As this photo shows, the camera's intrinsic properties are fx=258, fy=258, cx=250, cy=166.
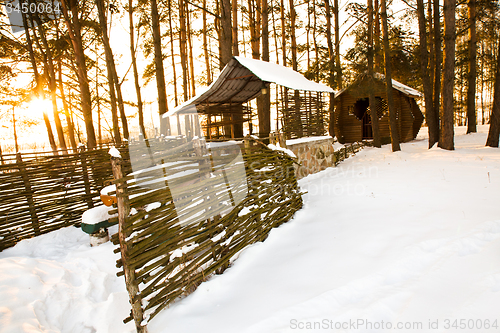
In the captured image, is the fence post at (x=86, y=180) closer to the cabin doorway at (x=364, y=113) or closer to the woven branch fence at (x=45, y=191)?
the woven branch fence at (x=45, y=191)

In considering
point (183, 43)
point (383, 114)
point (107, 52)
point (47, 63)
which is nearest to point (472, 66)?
point (383, 114)

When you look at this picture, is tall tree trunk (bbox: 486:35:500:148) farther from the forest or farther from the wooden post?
the wooden post

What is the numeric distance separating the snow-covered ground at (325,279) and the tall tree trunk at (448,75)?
527 centimetres

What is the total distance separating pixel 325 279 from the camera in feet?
8.54

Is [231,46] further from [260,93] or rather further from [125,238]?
[125,238]

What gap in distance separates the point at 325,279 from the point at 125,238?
1.93 metres

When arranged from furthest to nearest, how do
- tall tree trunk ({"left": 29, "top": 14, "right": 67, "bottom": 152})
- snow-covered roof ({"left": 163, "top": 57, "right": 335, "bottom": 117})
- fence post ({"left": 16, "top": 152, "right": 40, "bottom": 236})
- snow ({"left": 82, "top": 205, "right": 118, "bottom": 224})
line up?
tall tree trunk ({"left": 29, "top": 14, "right": 67, "bottom": 152}) → snow-covered roof ({"left": 163, "top": 57, "right": 335, "bottom": 117}) → fence post ({"left": 16, "top": 152, "right": 40, "bottom": 236}) → snow ({"left": 82, "top": 205, "right": 118, "bottom": 224})

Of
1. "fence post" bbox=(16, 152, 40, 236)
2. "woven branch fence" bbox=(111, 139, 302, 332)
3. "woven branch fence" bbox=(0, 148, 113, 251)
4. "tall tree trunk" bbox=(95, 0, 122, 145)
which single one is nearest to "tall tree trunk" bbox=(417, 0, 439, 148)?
"woven branch fence" bbox=(111, 139, 302, 332)

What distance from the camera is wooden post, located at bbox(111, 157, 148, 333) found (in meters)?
2.01

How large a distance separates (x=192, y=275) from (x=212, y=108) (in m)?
7.60

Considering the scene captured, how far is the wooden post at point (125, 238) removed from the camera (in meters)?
2.01

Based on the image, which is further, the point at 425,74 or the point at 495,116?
the point at 425,74

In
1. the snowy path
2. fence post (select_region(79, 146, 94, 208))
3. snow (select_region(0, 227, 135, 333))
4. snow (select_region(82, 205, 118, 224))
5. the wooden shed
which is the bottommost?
snow (select_region(0, 227, 135, 333))

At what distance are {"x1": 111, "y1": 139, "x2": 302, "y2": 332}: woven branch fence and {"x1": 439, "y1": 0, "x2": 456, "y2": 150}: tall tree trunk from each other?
839 centimetres
